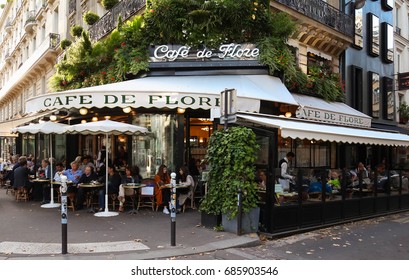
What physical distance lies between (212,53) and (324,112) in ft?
14.5

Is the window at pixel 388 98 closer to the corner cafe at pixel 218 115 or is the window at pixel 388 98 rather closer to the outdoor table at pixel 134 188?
the corner cafe at pixel 218 115

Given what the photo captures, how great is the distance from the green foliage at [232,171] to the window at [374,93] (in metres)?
13.8

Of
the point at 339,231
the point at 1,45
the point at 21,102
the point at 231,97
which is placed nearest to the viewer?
the point at 231,97

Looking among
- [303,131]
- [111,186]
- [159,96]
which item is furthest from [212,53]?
[111,186]

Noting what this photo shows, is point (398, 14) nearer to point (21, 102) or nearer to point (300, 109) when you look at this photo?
point (300, 109)

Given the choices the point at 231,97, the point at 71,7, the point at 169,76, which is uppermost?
the point at 71,7

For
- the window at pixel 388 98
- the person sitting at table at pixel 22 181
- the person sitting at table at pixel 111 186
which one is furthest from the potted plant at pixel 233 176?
the window at pixel 388 98

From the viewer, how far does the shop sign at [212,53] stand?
12.1m

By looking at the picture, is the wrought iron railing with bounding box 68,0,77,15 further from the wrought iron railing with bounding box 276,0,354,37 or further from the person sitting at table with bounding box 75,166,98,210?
the person sitting at table with bounding box 75,166,98,210

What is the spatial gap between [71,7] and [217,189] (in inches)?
725

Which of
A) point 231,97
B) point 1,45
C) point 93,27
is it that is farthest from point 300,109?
point 1,45

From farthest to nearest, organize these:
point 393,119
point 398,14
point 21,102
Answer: point 21,102, point 398,14, point 393,119

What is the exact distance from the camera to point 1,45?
46.6 m

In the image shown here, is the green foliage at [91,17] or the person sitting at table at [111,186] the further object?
the green foliage at [91,17]
